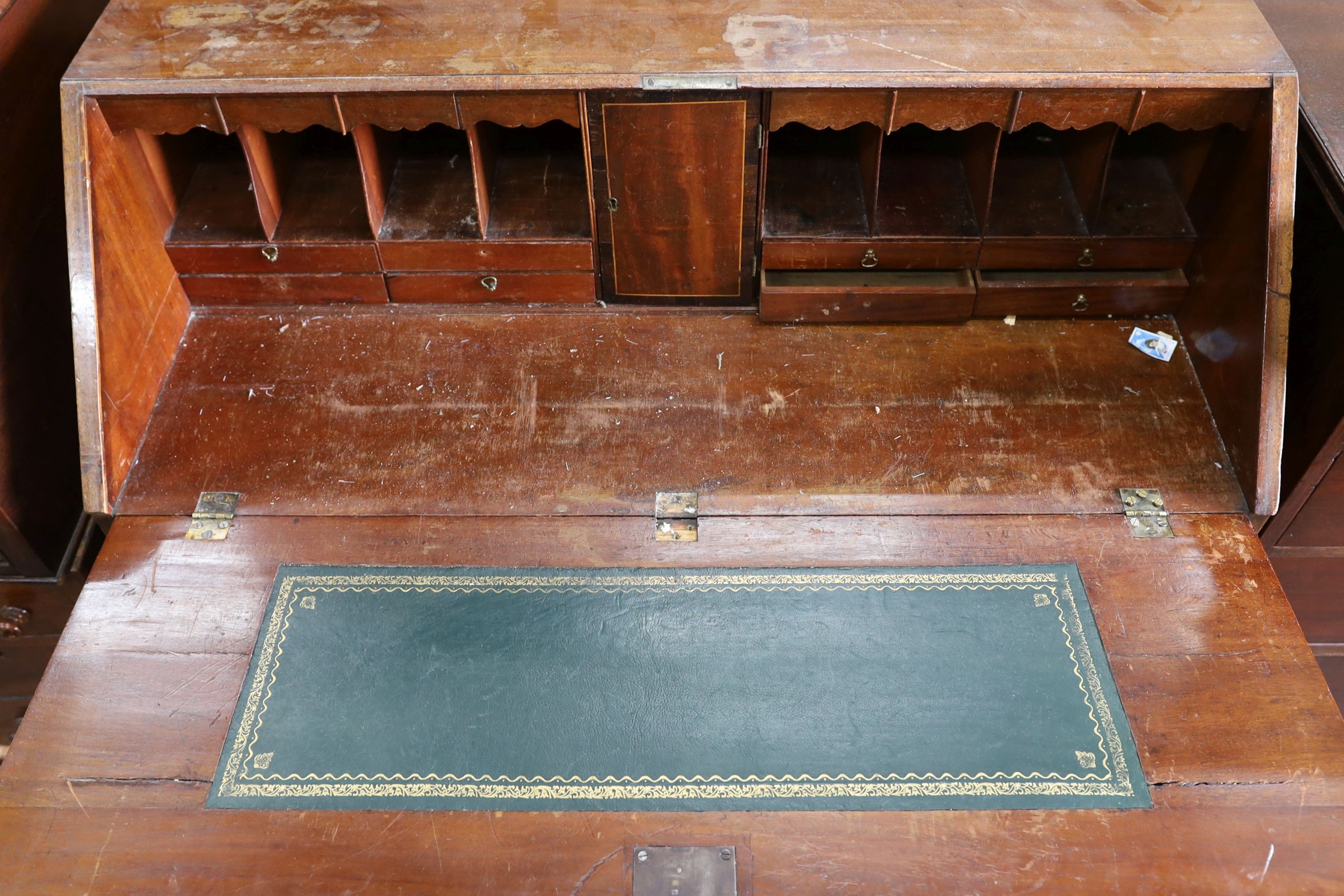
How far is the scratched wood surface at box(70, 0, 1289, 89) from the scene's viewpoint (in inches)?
78.7

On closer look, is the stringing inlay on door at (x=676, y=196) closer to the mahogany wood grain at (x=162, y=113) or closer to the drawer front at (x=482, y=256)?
the drawer front at (x=482, y=256)

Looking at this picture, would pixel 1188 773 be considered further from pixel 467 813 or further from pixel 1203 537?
pixel 467 813

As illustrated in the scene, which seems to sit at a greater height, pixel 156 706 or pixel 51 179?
pixel 51 179

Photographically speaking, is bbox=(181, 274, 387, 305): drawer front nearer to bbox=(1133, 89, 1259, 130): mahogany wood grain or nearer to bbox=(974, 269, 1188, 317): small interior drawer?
bbox=(974, 269, 1188, 317): small interior drawer

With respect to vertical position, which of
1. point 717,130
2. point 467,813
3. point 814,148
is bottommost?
point 467,813

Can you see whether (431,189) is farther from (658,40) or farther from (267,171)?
(658,40)

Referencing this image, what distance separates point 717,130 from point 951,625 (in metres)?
1.05

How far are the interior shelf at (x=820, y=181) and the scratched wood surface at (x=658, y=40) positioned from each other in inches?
9.4

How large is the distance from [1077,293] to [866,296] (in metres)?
0.48

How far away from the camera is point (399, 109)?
2.03 metres

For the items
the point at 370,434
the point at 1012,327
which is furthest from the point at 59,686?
the point at 1012,327

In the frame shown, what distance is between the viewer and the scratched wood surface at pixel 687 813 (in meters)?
1.58

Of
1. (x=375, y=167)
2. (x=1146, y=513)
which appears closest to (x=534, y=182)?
(x=375, y=167)

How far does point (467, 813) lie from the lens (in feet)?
5.39
